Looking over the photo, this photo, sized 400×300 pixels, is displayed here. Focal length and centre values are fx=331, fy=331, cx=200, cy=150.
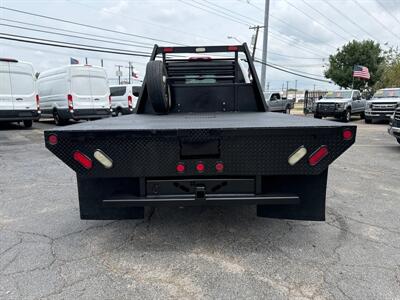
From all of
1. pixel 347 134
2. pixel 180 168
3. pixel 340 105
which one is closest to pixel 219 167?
pixel 180 168

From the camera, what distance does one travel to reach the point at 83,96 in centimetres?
1478

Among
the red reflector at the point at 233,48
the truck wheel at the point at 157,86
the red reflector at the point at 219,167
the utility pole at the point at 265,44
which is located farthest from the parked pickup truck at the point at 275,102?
the red reflector at the point at 219,167

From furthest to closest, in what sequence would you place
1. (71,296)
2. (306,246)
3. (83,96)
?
1. (83,96)
2. (306,246)
3. (71,296)

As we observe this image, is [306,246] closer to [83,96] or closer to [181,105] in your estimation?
[181,105]

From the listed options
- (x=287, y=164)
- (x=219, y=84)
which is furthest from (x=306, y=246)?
(x=219, y=84)

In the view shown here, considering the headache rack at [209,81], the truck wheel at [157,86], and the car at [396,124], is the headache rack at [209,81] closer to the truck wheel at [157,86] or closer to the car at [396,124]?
the truck wheel at [157,86]

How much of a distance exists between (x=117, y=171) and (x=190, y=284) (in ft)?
3.55

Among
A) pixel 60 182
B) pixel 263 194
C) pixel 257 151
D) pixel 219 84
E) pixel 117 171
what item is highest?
pixel 219 84

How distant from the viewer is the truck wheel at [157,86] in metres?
4.42

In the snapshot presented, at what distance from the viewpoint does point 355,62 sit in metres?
41.5

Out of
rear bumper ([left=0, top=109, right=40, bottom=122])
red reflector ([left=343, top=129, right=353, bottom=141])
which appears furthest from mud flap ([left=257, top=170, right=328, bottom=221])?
rear bumper ([left=0, top=109, right=40, bottom=122])

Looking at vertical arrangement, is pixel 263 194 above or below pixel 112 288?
A: above

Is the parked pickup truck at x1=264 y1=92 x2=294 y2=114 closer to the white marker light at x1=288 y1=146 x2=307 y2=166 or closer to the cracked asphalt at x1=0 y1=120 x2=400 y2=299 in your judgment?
the cracked asphalt at x1=0 y1=120 x2=400 y2=299

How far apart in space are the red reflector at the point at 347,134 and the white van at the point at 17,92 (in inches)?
535
